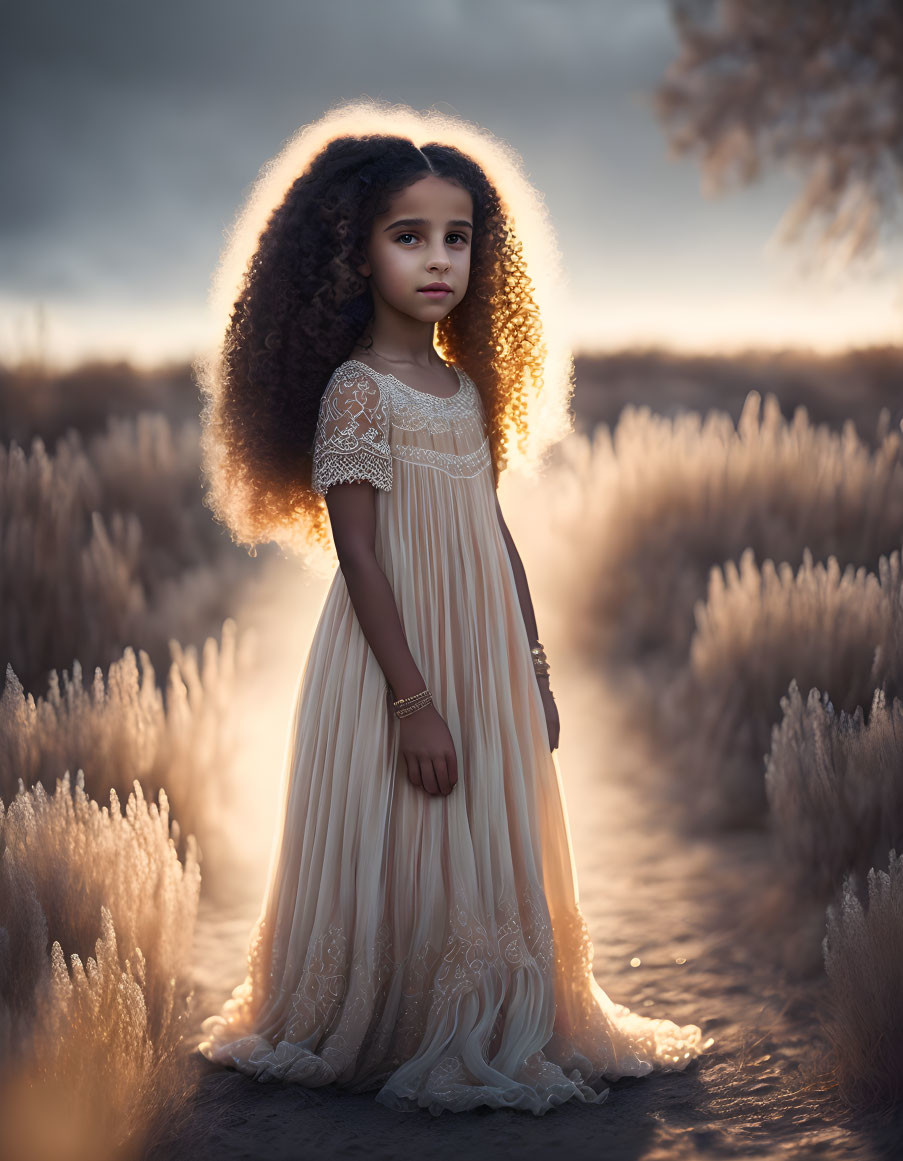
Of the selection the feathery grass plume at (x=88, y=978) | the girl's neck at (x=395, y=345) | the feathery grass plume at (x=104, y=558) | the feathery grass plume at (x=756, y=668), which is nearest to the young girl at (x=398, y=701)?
the girl's neck at (x=395, y=345)

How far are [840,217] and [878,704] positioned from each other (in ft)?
28.1

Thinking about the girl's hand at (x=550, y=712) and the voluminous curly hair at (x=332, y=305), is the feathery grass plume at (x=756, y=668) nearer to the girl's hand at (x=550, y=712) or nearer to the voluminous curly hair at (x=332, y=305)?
the girl's hand at (x=550, y=712)

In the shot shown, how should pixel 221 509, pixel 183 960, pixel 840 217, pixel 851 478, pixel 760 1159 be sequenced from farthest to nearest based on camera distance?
pixel 840 217 < pixel 851 478 < pixel 183 960 < pixel 221 509 < pixel 760 1159

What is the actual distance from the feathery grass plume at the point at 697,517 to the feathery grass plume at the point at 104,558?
204 cm

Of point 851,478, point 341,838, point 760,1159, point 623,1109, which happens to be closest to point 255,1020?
point 341,838

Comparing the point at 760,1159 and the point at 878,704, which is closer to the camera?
the point at 760,1159

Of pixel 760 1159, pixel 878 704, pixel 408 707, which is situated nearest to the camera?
pixel 760 1159

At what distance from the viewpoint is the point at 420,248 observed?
237 centimetres

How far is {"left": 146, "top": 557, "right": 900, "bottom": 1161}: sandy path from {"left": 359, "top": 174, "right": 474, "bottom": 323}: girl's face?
5.52ft

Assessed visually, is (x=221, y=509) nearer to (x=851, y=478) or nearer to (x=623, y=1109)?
(x=623, y=1109)

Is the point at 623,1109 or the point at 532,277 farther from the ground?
the point at 532,277

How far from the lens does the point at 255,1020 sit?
2.55 metres

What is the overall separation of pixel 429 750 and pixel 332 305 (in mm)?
988

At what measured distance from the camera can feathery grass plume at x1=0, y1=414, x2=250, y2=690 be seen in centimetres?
498
